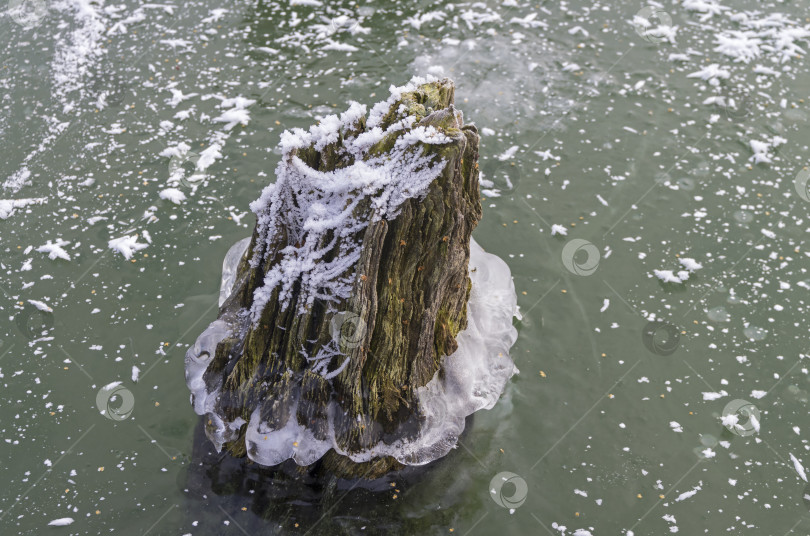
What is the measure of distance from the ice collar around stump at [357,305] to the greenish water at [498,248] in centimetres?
35

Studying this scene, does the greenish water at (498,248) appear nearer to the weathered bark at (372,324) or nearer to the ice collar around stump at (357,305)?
the ice collar around stump at (357,305)

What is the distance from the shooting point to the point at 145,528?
3996 mm

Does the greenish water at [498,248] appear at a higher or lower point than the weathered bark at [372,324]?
lower

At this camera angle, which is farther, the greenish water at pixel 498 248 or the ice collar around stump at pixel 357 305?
the greenish water at pixel 498 248

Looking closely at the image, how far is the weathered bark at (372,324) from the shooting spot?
366cm

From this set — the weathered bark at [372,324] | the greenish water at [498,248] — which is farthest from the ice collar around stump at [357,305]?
the greenish water at [498,248]

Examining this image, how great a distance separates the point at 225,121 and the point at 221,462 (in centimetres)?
359

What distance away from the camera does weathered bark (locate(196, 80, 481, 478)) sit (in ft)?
12.0

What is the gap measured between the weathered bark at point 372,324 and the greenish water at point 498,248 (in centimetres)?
49

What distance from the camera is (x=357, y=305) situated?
12.1ft

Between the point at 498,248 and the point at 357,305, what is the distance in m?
2.19

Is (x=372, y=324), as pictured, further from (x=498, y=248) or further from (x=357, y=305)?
(x=498, y=248)

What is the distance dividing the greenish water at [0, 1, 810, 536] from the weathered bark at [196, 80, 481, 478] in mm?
490

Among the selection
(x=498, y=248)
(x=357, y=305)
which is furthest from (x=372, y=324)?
(x=498, y=248)
